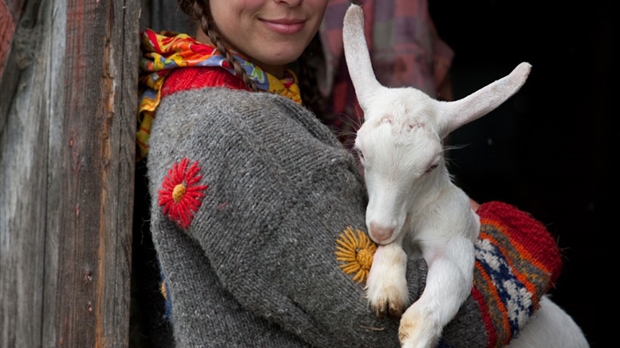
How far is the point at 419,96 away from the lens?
2113mm

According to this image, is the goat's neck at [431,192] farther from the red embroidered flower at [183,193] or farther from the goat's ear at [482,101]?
the red embroidered flower at [183,193]

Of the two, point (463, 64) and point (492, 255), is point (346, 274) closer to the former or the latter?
point (492, 255)

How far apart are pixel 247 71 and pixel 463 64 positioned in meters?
2.94

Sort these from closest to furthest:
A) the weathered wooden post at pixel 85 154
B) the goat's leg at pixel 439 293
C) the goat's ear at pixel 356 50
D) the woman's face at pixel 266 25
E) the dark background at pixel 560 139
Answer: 1. the goat's leg at pixel 439 293
2. the goat's ear at pixel 356 50
3. the weathered wooden post at pixel 85 154
4. the woman's face at pixel 266 25
5. the dark background at pixel 560 139

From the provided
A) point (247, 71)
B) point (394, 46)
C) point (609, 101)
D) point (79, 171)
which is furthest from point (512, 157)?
point (79, 171)

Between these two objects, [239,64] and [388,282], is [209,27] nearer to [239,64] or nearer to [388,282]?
[239,64]

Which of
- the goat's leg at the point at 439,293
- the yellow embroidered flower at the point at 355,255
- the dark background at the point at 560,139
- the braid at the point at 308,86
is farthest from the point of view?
the dark background at the point at 560,139

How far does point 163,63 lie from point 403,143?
2.59ft

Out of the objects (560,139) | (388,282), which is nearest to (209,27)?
(388,282)

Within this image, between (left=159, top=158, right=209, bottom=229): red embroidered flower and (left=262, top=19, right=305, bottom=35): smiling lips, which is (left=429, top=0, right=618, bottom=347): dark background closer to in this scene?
(left=262, top=19, right=305, bottom=35): smiling lips

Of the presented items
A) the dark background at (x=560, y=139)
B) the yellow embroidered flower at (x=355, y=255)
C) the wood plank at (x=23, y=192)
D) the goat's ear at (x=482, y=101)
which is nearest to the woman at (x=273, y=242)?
the yellow embroidered flower at (x=355, y=255)

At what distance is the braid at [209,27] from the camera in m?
2.43

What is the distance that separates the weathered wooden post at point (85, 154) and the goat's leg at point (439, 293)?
853 millimetres

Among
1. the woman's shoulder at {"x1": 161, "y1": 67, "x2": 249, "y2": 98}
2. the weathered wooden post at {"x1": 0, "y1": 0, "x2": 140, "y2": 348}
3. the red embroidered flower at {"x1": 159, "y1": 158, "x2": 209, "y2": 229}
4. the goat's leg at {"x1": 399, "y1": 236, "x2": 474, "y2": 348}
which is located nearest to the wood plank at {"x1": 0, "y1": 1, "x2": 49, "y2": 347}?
the weathered wooden post at {"x1": 0, "y1": 0, "x2": 140, "y2": 348}
